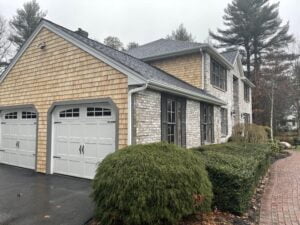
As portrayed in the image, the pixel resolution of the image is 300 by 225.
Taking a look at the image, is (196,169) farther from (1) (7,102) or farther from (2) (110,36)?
(2) (110,36)

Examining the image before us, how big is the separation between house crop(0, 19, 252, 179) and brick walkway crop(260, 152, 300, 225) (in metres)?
3.37

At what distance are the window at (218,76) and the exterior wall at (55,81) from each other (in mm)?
7631

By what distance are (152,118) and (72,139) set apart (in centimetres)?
297

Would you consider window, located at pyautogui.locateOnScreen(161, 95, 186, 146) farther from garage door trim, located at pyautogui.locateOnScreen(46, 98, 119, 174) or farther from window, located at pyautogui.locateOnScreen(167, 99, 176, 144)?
garage door trim, located at pyautogui.locateOnScreen(46, 98, 119, 174)

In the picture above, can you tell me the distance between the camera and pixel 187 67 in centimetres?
1327

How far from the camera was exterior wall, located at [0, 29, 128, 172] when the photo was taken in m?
7.39

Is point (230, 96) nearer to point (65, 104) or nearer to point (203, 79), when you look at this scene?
point (203, 79)

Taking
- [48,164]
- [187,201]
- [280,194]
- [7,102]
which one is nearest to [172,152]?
[187,201]

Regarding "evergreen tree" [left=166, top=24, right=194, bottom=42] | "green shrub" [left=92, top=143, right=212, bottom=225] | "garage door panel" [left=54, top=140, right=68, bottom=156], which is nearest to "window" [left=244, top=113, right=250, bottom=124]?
"garage door panel" [left=54, top=140, right=68, bottom=156]

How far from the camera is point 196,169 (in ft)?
15.8

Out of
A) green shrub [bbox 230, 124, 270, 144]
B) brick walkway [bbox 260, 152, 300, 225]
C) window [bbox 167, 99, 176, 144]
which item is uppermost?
window [bbox 167, 99, 176, 144]

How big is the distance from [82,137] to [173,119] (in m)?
3.20

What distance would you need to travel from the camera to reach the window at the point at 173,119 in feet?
27.4

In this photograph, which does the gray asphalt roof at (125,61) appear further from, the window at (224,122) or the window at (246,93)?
the window at (246,93)
